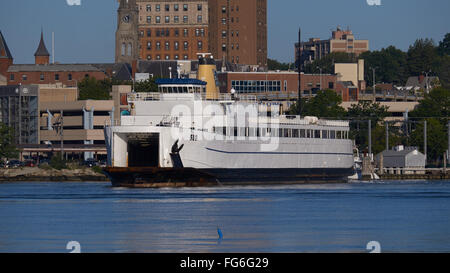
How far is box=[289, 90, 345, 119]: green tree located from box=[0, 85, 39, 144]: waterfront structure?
38.6 metres

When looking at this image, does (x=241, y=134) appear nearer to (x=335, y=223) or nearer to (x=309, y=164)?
(x=309, y=164)

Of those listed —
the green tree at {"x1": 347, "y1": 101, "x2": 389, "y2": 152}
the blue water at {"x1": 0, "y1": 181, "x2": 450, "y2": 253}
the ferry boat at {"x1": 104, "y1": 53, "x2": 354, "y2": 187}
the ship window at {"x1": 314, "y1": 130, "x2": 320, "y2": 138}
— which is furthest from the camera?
the green tree at {"x1": 347, "y1": 101, "x2": 389, "y2": 152}

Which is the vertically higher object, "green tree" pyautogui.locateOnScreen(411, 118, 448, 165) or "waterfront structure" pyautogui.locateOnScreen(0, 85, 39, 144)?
"waterfront structure" pyautogui.locateOnScreen(0, 85, 39, 144)

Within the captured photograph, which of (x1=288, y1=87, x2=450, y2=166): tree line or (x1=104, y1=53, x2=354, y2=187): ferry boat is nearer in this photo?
(x1=104, y1=53, x2=354, y2=187): ferry boat

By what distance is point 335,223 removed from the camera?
54.3 metres

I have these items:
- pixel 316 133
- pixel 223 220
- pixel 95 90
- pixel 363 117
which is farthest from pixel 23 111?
pixel 223 220

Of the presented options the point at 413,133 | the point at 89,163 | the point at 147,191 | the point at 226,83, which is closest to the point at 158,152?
the point at 147,191

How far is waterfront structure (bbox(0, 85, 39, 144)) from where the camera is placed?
565 ft

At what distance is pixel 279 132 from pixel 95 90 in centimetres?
9284

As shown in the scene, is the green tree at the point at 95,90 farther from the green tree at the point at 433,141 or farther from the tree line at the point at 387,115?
the green tree at the point at 433,141

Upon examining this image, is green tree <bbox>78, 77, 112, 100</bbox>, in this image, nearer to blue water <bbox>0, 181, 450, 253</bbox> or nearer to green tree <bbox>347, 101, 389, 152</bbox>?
green tree <bbox>347, 101, 389, 152</bbox>

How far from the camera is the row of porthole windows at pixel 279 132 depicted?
8969 centimetres

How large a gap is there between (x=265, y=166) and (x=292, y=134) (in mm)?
5393

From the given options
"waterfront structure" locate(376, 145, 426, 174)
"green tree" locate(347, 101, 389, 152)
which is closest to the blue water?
"waterfront structure" locate(376, 145, 426, 174)
